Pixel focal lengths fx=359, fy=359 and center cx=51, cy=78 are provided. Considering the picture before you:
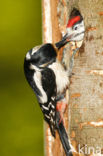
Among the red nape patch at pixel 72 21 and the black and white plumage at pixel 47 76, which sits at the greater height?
the red nape patch at pixel 72 21

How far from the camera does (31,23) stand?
236cm

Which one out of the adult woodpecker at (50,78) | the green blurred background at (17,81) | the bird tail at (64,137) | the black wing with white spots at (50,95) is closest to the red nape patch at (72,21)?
the adult woodpecker at (50,78)

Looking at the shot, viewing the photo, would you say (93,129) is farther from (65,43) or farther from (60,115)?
(65,43)

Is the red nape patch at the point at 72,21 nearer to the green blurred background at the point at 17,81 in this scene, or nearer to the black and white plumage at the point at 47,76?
the black and white plumage at the point at 47,76

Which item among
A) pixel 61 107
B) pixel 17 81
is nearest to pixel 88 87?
pixel 61 107

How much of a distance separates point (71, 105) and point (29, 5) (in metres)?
1.32

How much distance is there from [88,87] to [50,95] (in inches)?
5.2

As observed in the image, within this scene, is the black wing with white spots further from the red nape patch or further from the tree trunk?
the red nape patch

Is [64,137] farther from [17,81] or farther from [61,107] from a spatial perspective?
[17,81]

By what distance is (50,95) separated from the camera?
1196 millimetres

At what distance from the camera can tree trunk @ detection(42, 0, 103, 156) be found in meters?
1.14

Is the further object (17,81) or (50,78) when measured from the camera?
(17,81)

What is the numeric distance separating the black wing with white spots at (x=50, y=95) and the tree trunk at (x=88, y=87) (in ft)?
0.18

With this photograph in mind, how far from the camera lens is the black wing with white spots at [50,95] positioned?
119cm
